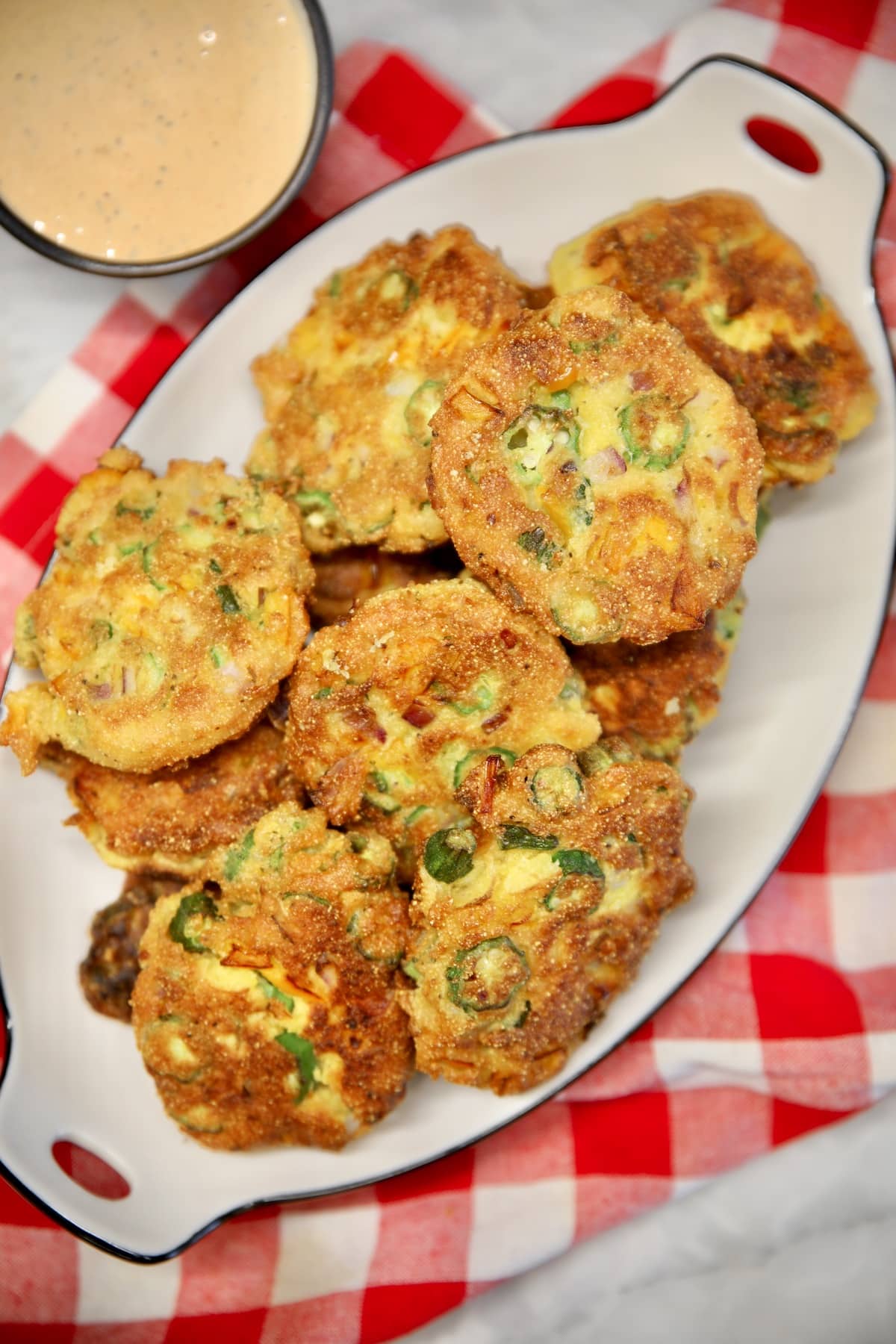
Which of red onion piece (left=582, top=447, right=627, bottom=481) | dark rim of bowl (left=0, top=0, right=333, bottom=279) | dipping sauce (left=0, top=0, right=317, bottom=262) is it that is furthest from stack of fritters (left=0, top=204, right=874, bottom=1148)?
dipping sauce (left=0, top=0, right=317, bottom=262)

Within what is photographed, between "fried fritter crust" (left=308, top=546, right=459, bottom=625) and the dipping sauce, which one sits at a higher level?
the dipping sauce

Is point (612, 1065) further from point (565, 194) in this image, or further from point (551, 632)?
point (565, 194)

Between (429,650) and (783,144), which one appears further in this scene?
(783,144)

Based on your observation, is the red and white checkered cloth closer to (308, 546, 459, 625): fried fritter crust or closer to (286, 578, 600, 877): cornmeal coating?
(308, 546, 459, 625): fried fritter crust

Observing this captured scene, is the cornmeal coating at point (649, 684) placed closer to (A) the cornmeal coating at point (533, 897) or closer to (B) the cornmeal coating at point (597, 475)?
(A) the cornmeal coating at point (533, 897)

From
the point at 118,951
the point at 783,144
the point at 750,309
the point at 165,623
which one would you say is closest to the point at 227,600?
the point at 165,623

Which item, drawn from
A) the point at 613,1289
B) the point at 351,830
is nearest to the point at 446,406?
the point at 351,830

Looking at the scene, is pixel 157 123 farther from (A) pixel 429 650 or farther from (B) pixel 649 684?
(B) pixel 649 684
